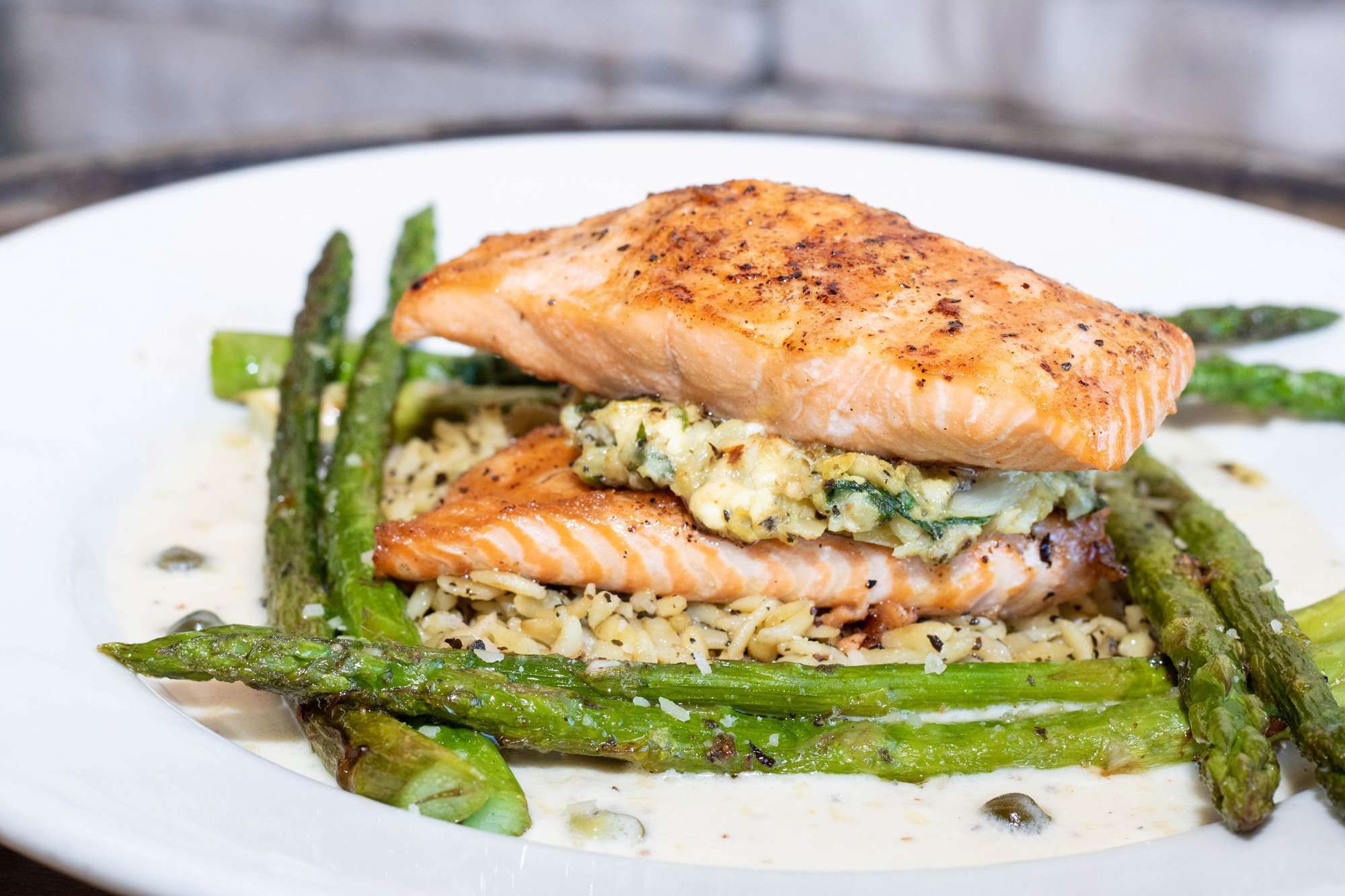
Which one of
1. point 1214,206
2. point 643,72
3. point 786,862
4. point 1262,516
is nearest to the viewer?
point 786,862

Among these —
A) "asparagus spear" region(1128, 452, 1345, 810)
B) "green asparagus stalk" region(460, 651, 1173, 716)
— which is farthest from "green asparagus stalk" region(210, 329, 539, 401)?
"asparagus spear" region(1128, 452, 1345, 810)

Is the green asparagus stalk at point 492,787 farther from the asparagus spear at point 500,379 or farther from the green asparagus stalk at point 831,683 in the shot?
the asparagus spear at point 500,379

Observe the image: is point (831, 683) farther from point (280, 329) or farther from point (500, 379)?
point (280, 329)

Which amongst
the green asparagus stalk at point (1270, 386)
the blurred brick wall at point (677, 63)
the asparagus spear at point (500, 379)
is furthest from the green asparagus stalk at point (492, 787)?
the blurred brick wall at point (677, 63)

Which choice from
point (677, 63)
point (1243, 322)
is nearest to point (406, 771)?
point (1243, 322)

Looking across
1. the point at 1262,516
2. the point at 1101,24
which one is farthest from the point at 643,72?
the point at 1262,516

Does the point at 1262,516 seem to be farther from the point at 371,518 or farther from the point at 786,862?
the point at 371,518
